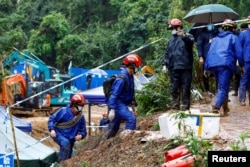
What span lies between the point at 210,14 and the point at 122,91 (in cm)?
544

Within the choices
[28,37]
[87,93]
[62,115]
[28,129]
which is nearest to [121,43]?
[28,37]

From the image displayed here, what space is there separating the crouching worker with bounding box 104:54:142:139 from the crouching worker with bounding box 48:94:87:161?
5.64ft

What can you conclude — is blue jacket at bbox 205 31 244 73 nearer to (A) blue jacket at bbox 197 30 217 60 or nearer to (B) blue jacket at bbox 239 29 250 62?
(B) blue jacket at bbox 239 29 250 62

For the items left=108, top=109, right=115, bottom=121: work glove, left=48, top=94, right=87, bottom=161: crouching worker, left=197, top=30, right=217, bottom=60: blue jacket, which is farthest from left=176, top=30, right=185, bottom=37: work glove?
left=197, top=30, right=217, bottom=60: blue jacket

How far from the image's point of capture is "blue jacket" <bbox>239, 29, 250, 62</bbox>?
1097cm

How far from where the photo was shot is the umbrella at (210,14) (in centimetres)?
1400

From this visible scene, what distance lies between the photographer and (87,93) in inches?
969

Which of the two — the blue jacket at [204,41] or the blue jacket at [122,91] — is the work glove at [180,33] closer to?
the blue jacket at [122,91]

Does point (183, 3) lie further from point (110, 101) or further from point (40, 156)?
point (110, 101)

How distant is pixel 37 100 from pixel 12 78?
11.9 ft

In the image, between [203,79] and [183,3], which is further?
[183,3]

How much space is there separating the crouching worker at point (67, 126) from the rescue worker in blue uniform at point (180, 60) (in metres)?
2.02

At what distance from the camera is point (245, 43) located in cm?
1102

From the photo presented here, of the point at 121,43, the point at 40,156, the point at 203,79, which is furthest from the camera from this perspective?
the point at 121,43
